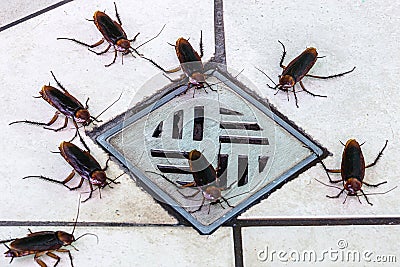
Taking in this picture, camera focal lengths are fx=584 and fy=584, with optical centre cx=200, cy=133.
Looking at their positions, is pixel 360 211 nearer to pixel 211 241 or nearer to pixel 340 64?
pixel 211 241

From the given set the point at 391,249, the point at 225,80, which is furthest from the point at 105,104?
the point at 391,249

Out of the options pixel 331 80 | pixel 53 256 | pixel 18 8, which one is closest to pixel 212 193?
pixel 53 256

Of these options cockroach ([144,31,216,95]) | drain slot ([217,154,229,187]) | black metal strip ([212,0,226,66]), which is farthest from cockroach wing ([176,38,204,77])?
drain slot ([217,154,229,187])

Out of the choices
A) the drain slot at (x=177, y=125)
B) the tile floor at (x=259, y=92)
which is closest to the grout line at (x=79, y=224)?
the tile floor at (x=259, y=92)

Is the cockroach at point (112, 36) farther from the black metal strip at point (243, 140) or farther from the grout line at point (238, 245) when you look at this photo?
the grout line at point (238, 245)

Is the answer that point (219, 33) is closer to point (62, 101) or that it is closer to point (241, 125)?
point (241, 125)

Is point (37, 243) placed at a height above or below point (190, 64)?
below
